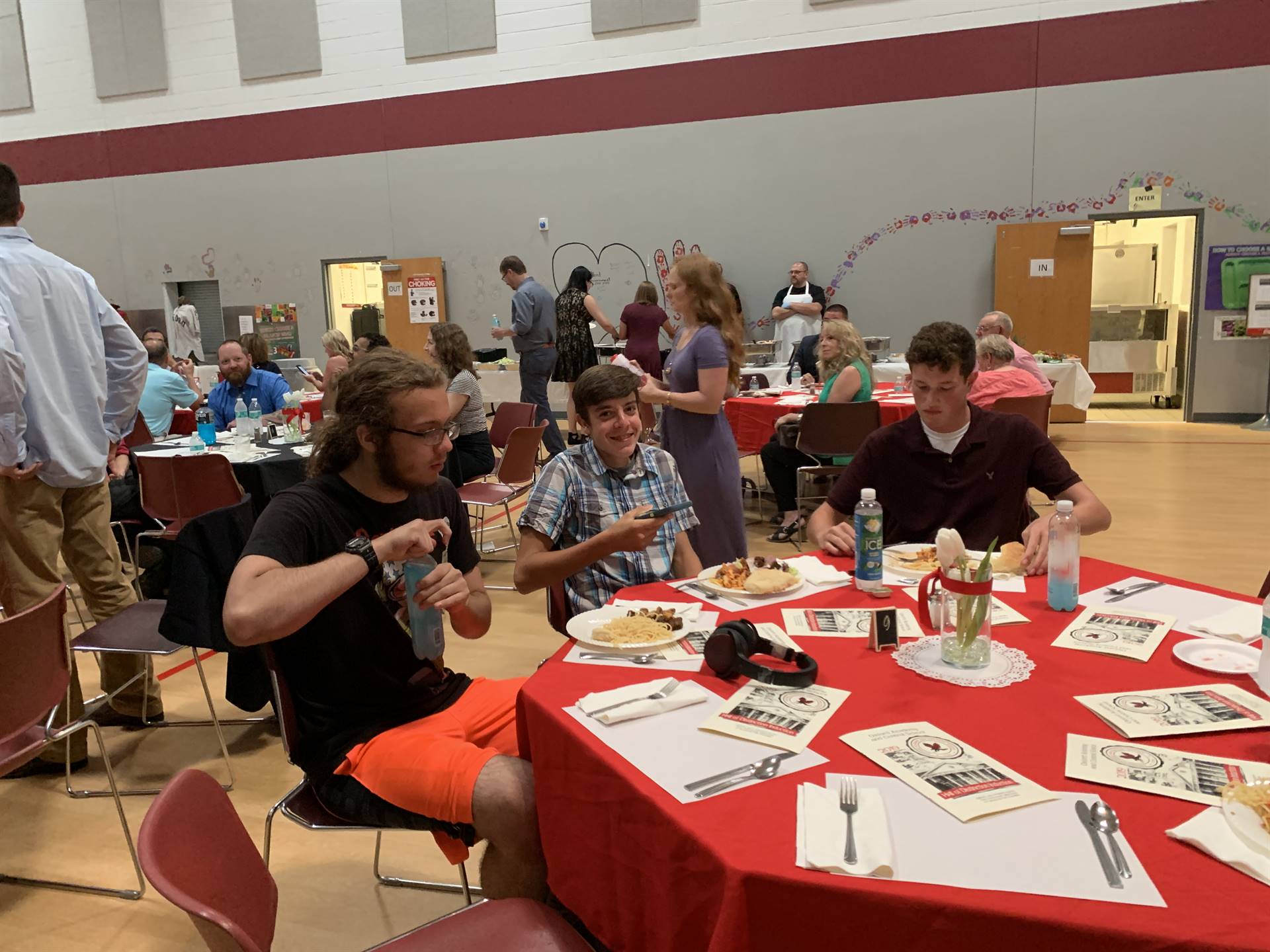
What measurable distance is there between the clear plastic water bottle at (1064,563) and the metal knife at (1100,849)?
0.83 meters

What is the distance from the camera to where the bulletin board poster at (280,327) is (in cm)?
1237

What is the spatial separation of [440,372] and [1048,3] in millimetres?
9667

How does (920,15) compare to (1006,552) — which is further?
(920,15)

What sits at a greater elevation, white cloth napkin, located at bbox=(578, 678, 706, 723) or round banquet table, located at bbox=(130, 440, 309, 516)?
white cloth napkin, located at bbox=(578, 678, 706, 723)

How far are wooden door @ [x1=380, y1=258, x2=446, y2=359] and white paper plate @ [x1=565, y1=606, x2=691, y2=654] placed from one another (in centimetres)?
989

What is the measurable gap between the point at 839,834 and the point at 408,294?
11392 millimetres

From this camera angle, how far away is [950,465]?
2756mm

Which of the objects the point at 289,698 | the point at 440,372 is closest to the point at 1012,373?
the point at 440,372

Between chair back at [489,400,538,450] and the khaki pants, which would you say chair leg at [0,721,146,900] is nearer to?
the khaki pants

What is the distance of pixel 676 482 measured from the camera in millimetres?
2773

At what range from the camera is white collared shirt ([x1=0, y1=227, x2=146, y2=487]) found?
299 centimetres

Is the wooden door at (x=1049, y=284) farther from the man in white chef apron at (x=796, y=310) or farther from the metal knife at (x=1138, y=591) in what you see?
the metal knife at (x=1138, y=591)

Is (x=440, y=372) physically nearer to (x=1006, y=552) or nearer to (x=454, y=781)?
(x=454, y=781)

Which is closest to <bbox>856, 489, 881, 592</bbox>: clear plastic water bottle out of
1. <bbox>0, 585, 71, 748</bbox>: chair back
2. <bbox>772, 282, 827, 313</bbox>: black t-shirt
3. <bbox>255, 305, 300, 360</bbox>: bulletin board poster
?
<bbox>0, 585, 71, 748</bbox>: chair back
